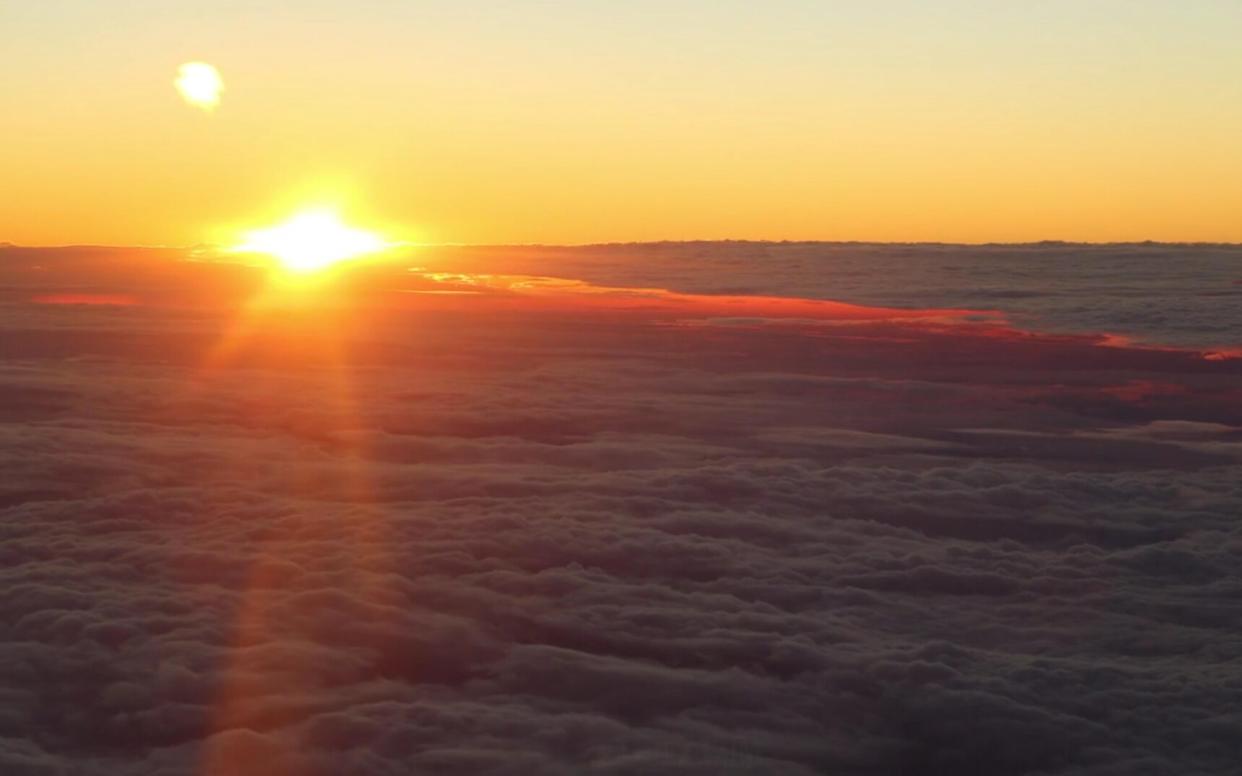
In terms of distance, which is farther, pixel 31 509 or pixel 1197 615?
pixel 31 509

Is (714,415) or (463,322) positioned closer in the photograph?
(714,415)

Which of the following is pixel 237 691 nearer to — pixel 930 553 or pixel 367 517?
pixel 367 517

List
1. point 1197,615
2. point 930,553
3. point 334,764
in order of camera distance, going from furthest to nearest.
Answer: point 930,553
point 1197,615
point 334,764

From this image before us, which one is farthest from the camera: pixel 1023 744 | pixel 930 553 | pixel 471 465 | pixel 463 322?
pixel 463 322

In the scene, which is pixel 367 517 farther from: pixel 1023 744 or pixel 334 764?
pixel 1023 744

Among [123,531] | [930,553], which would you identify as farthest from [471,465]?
[930,553]

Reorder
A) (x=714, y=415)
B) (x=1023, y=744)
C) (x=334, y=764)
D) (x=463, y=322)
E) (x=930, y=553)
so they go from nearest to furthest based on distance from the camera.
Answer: (x=334, y=764), (x=1023, y=744), (x=930, y=553), (x=714, y=415), (x=463, y=322)

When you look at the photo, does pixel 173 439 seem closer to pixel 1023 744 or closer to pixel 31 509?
pixel 31 509

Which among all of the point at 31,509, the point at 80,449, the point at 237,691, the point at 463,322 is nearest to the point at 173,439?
the point at 80,449

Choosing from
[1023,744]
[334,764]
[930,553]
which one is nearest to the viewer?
[334,764]
